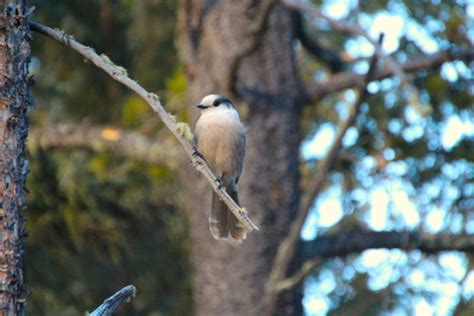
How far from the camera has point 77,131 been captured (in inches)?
228

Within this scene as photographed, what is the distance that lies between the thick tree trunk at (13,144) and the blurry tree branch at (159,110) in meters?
0.07

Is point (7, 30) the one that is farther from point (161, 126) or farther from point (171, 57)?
point (171, 57)

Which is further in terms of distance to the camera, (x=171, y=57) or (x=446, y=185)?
(x=171, y=57)

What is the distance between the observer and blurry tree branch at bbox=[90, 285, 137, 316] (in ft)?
7.29

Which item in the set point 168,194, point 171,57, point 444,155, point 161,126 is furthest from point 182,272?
point 444,155

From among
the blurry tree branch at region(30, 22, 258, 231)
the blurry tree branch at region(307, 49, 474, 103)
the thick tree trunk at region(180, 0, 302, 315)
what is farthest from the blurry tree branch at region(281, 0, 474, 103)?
the blurry tree branch at region(30, 22, 258, 231)

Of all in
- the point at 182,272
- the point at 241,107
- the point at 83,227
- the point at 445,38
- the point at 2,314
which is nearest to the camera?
the point at 2,314

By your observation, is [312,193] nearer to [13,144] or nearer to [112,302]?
[112,302]

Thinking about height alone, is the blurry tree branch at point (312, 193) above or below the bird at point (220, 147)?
A: below

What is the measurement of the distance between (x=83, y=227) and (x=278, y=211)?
183 centimetres

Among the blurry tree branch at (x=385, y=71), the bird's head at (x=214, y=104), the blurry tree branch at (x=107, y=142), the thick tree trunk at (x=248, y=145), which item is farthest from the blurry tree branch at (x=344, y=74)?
the blurry tree branch at (x=107, y=142)

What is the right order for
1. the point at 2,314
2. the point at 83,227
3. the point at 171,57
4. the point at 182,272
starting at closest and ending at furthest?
the point at 2,314 → the point at 83,227 → the point at 182,272 → the point at 171,57

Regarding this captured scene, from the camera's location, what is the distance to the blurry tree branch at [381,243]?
4926 millimetres

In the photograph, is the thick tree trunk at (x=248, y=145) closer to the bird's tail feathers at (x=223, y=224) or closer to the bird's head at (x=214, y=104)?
the bird's head at (x=214, y=104)
